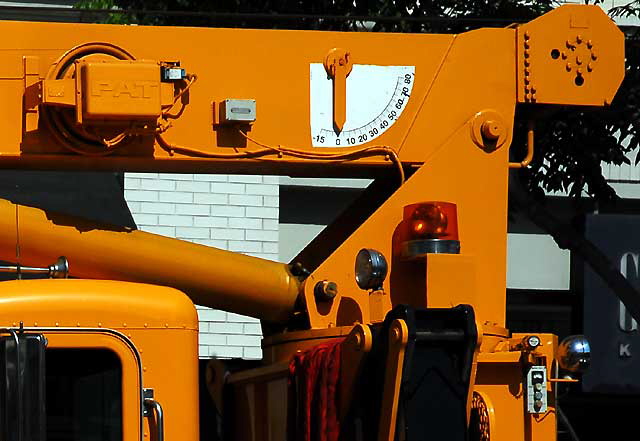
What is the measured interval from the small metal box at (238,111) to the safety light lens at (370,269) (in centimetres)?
75

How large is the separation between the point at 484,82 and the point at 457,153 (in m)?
0.33

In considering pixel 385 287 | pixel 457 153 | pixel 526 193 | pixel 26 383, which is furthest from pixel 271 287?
pixel 526 193

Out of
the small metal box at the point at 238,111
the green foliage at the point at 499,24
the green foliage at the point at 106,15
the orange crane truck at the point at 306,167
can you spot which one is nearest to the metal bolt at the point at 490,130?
the orange crane truck at the point at 306,167

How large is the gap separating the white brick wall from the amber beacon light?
8491 millimetres

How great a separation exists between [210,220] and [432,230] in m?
8.78

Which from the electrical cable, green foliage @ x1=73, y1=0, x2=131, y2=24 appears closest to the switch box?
the electrical cable

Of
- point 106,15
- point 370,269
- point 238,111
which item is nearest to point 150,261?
point 238,111

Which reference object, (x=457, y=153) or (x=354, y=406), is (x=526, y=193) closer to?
(x=457, y=153)

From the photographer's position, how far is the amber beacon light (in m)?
5.89

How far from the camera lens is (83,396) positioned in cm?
512

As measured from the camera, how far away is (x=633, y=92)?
1066 cm

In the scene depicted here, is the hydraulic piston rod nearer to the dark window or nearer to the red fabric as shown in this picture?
the red fabric

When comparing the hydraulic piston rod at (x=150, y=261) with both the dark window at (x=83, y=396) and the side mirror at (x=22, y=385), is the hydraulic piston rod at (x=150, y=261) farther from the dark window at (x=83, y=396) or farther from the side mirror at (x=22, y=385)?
the side mirror at (x=22, y=385)

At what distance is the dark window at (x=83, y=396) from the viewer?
16.6 ft
